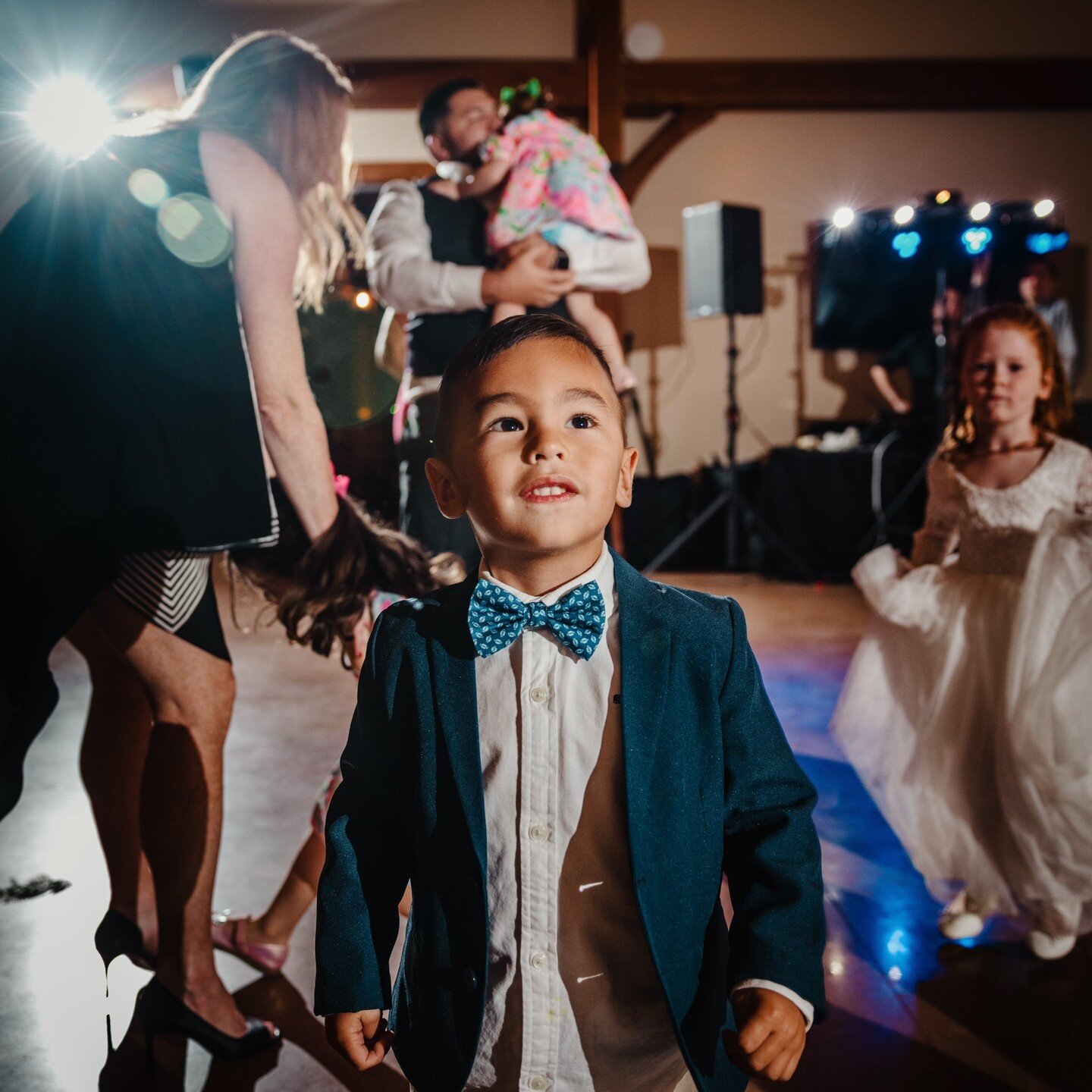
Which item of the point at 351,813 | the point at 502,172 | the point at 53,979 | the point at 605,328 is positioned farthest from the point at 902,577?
the point at 53,979

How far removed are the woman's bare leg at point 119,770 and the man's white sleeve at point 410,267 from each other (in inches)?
30.3

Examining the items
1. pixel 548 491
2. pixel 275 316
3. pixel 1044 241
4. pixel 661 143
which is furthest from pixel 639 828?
pixel 661 143

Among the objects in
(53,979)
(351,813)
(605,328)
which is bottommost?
(53,979)

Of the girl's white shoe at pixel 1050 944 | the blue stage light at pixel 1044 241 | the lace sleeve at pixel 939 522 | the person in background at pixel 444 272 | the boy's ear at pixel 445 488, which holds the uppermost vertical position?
the blue stage light at pixel 1044 241

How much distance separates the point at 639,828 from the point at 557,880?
0.09m

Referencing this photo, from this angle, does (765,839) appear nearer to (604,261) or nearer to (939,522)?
(604,261)

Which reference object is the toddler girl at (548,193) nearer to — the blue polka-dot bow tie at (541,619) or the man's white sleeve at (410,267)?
the man's white sleeve at (410,267)

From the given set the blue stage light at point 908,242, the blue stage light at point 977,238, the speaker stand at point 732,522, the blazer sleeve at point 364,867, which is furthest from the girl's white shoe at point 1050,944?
the blue stage light at point 908,242

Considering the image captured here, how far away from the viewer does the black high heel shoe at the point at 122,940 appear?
1.71 meters

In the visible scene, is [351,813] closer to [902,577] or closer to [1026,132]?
[902,577]

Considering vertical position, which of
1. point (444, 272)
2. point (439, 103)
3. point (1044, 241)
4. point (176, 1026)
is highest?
point (1044, 241)

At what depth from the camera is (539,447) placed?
0.89 meters

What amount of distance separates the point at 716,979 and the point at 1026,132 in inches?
347

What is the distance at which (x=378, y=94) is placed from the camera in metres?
7.63
